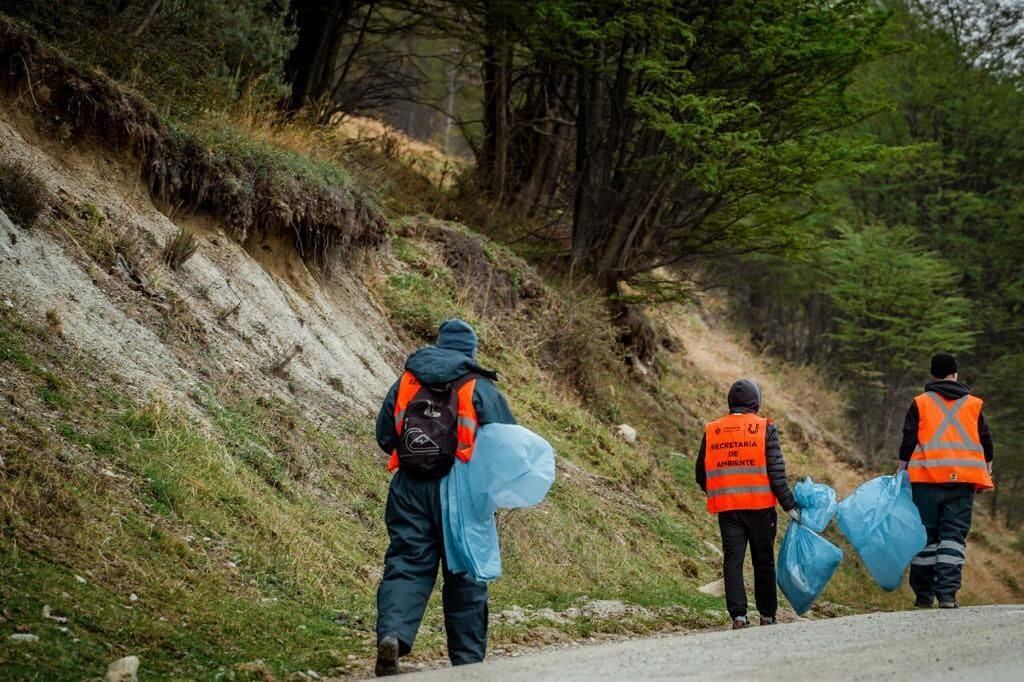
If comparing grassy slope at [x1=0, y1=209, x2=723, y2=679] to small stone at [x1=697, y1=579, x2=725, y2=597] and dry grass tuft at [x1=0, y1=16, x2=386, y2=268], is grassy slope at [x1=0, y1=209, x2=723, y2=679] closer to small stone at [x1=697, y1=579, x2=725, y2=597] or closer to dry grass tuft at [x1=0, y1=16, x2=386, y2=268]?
small stone at [x1=697, y1=579, x2=725, y2=597]

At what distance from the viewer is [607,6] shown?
16312 millimetres

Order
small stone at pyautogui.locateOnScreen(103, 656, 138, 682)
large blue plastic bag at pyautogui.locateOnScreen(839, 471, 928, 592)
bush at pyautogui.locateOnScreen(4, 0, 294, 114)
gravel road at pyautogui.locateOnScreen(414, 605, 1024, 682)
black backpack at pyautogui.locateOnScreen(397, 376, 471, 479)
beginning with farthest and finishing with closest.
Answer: bush at pyautogui.locateOnScreen(4, 0, 294, 114), large blue plastic bag at pyautogui.locateOnScreen(839, 471, 928, 592), black backpack at pyautogui.locateOnScreen(397, 376, 471, 479), gravel road at pyautogui.locateOnScreen(414, 605, 1024, 682), small stone at pyautogui.locateOnScreen(103, 656, 138, 682)

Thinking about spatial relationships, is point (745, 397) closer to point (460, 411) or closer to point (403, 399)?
point (460, 411)

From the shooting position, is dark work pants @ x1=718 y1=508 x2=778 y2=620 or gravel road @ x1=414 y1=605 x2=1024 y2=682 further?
dark work pants @ x1=718 y1=508 x2=778 y2=620

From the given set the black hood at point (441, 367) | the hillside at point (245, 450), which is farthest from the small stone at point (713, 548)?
the black hood at point (441, 367)

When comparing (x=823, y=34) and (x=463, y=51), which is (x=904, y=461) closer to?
(x=823, y=34)

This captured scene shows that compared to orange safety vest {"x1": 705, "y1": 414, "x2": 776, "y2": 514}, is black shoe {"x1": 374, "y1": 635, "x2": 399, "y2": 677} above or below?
below

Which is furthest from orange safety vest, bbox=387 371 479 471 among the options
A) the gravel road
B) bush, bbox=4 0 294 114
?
bush, bbox=4 0 294 114

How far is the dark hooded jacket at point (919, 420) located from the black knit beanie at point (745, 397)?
1.14 m

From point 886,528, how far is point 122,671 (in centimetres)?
572

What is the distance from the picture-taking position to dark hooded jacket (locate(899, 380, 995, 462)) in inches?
336

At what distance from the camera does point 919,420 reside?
28.4ft

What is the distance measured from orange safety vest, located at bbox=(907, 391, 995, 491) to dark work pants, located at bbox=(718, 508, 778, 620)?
4.05ft

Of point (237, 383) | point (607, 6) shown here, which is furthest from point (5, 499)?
point (607, 6)
